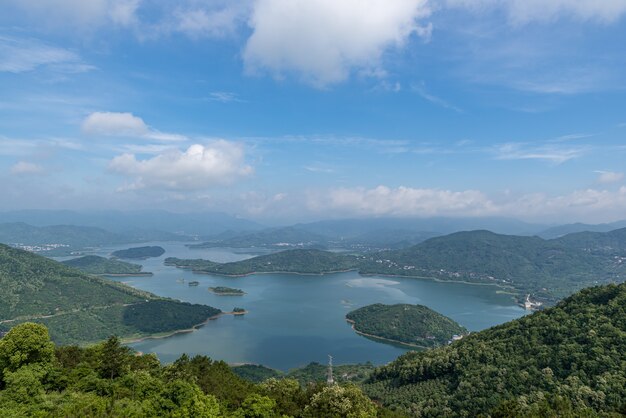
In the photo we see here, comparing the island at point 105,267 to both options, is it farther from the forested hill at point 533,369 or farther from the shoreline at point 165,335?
the forested hill at point 533,369

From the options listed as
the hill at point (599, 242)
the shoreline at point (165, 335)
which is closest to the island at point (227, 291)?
the shoreline at point (165, 335)

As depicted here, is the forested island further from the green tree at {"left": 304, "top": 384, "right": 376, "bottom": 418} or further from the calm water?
the green tree at {"left": 304, "top": 384, "right": 376, "bottom": 418}

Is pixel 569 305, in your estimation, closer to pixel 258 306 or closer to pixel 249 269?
pixel 258 306

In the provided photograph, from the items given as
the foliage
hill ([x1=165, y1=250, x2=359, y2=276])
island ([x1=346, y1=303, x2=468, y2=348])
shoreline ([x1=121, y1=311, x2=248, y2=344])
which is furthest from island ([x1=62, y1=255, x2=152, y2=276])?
island ([x1=346, y1=303, x2=468, y2=348])

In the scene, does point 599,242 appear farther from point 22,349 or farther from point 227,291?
point 22,349

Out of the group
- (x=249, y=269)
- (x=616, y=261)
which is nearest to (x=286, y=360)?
(x=249, y=269)

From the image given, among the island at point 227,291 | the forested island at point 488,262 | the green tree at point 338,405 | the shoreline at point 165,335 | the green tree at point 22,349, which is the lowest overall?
the shoreline at point 165,335

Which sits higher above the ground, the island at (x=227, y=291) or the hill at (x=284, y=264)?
the hill at (x=284, y=264)
